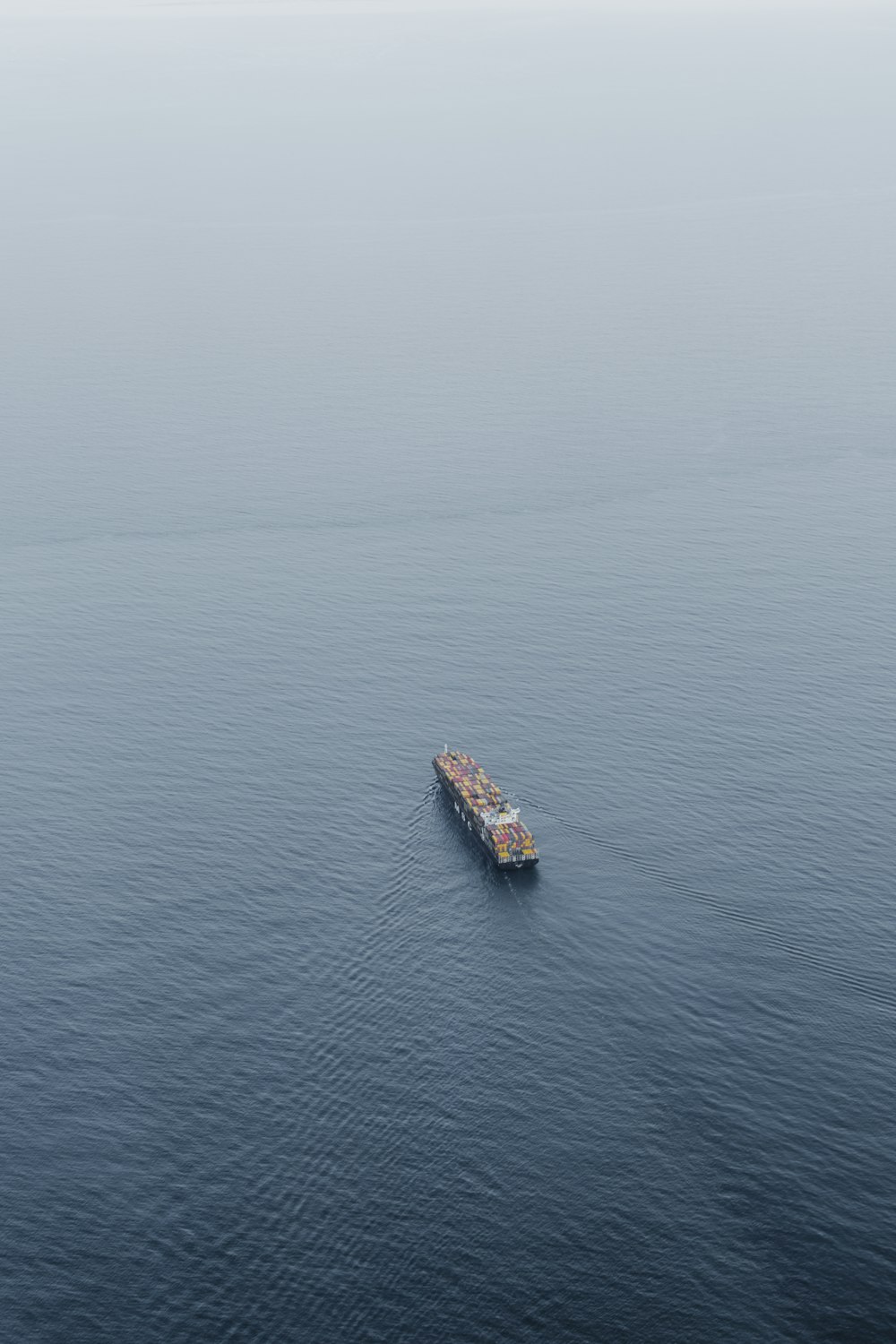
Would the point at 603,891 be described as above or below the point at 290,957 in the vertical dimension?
above

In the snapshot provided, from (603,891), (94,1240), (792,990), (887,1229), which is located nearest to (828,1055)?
(792,990)

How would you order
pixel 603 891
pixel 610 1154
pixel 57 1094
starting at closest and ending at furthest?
pixel 610 1154 → pixel 57 1094 → pixel 603 891

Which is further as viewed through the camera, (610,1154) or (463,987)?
(463,987)

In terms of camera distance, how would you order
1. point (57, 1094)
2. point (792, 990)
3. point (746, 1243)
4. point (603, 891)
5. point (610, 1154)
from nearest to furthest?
point (746, 1243), point (610, 1154), point (57, 1094), point (792, 990), point (603, 891)

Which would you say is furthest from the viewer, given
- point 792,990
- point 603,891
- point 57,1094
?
point 603,891

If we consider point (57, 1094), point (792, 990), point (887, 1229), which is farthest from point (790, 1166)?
point (57, 1094)

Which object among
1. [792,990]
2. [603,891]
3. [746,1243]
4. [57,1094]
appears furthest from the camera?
[603,891]

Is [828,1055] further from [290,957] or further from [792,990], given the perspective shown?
[290,957]

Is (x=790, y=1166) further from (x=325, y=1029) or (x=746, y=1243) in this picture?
(x=325, y=1029)

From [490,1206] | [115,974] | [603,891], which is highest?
[603,891]
